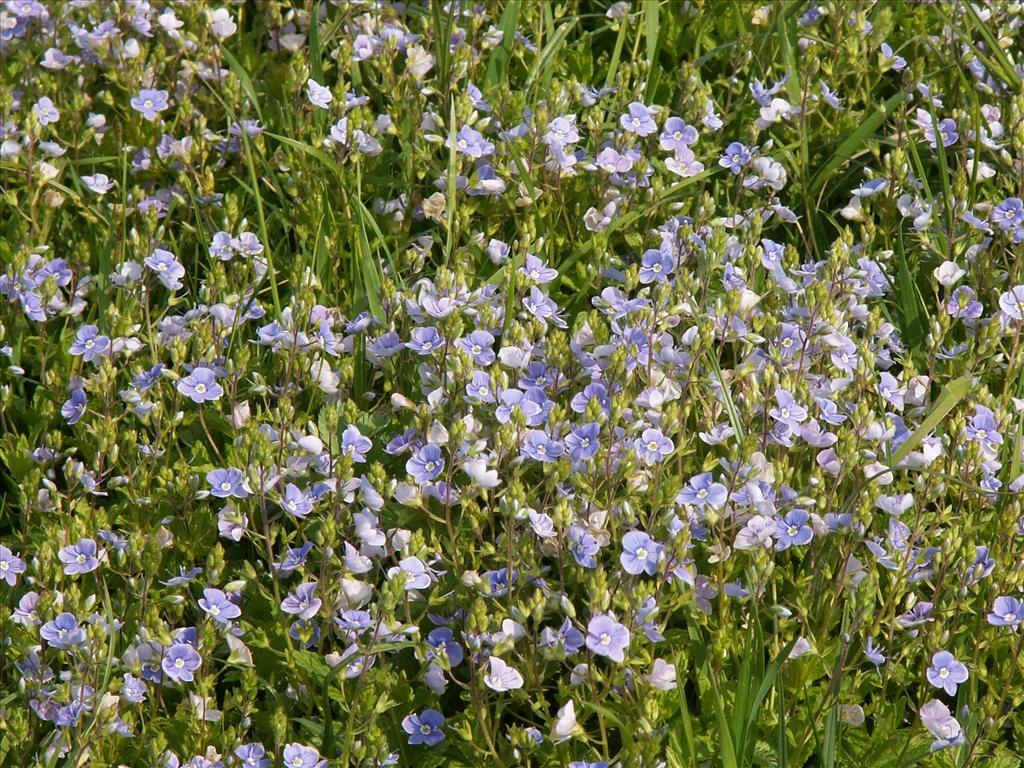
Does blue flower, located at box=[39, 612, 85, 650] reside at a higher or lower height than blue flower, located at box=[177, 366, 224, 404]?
lower

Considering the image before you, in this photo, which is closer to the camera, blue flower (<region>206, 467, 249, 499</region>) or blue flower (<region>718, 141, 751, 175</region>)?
blue flower (<region>206, 467, 249, 499</region>)

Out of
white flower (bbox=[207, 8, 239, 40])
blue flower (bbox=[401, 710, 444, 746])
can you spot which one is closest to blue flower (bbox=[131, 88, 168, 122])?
white flower (bbox=[207, 8, 239, 40])

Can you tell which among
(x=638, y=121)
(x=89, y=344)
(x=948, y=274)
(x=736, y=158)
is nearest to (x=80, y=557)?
(x=89, y=344)

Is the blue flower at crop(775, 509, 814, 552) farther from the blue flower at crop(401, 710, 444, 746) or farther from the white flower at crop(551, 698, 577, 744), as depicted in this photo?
the blue flower at crop(401, 710, 444, 746)

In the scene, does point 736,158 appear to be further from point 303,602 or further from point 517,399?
point 303,602

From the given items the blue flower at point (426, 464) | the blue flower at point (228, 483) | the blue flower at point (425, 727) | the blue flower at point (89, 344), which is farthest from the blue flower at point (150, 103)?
the blue flower at point (425, 727)

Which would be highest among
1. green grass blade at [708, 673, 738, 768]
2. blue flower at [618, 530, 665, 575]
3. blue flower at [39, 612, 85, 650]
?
blue flower at [618, 530, 665, 575]

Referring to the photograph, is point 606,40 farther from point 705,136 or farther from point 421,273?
point 421,273

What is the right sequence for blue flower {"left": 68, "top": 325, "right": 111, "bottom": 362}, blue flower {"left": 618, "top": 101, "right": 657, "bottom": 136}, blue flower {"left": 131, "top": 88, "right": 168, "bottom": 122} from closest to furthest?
blue flower {"left": 68, "top": 325, "right": 111, "bottom": 362}
blue flower {"left": 618, "top": 101, "right": 657, "bottom": 136}
blue flower {"left": 131, "top": 88, "right": 168, "bottom": 122}

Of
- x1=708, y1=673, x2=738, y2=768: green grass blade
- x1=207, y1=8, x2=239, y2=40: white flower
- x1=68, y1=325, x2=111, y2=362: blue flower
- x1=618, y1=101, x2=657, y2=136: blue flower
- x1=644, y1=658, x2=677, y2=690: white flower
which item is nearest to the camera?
x1=708, y1=673, x2=738, y2=768: green grass blade
